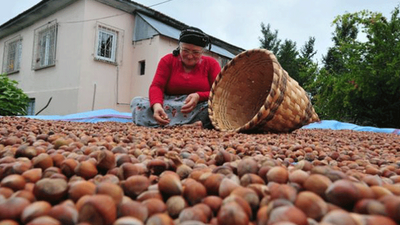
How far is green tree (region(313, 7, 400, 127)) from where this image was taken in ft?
19.2

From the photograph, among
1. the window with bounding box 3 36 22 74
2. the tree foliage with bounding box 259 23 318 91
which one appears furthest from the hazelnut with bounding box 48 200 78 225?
the tree foliage with bounding box 259 23 318 91

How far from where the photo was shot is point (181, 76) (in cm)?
311

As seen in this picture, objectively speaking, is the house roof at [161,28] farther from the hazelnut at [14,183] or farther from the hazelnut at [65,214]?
the hazelnut at [65,214]

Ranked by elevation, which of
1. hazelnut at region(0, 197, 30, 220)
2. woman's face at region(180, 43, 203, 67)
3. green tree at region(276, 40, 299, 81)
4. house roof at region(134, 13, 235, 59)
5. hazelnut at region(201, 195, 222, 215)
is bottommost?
hazelnut at region(0, 197, 30, 220)

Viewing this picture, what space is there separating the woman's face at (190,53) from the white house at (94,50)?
3867mm

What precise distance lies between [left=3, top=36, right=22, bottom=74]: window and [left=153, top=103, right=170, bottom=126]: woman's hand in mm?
7671

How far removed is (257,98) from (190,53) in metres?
0.90

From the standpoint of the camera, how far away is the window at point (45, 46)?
735 cm

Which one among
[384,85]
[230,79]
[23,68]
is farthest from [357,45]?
[23,68]

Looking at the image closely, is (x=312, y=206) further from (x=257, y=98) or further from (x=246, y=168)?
(x=257, y=98)

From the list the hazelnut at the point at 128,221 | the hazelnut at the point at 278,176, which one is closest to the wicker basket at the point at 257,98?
the hazelnut at the point at 278,176

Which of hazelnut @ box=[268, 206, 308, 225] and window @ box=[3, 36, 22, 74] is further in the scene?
window @ box=[3, 36, 22, 74]

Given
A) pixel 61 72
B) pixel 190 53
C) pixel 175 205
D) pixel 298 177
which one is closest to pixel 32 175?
pixel 175 205

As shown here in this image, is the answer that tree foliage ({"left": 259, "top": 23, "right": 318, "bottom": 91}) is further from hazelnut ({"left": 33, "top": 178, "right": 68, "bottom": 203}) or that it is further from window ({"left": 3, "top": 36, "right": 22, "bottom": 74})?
hazelnut ({"left": 33, "top": 178, "right": 68, "bottom": 203})
